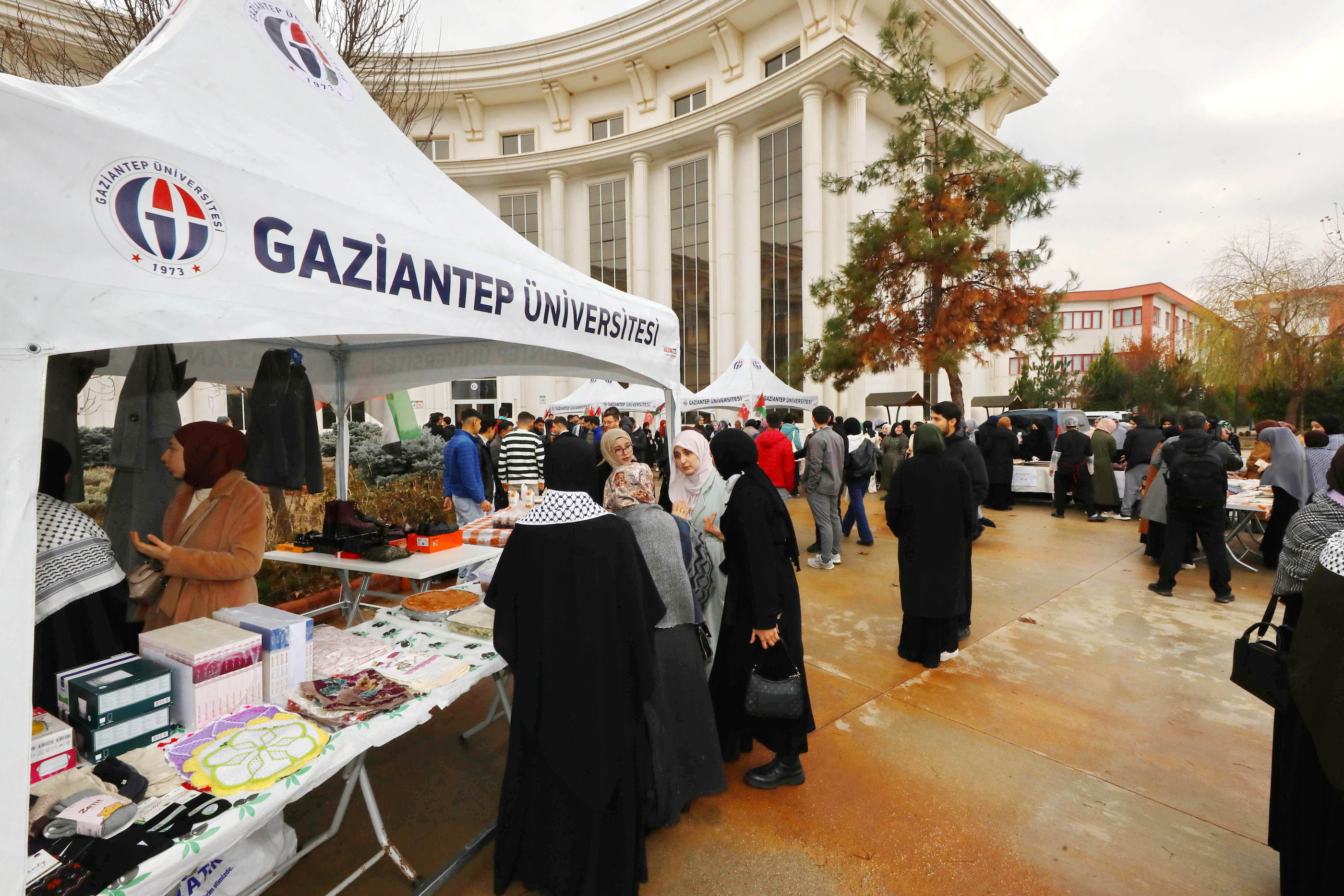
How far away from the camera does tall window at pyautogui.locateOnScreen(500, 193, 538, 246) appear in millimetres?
29000

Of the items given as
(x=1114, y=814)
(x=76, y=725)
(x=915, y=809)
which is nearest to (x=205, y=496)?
(x=76, y=725)

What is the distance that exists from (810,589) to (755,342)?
18089mm

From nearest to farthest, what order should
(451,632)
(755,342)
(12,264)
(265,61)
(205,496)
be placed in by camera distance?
(12,264) < (265,61) < (205,496) < (451,632) < (755,342)

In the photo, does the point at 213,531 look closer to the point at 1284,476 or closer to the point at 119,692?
the point at 119,692

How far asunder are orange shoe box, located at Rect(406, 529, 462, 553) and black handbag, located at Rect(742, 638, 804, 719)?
8.15ft

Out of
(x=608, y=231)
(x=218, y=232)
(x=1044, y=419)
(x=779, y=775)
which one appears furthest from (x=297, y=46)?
(x=608, y=231)

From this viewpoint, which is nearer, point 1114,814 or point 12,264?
point 12,264

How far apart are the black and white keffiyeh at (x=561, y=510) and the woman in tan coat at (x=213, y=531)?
1.32 m

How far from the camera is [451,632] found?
3.04m

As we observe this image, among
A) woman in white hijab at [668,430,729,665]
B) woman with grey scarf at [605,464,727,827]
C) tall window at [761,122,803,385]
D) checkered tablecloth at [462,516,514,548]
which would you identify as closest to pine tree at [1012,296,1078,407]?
tall window at [761,122,803,385]

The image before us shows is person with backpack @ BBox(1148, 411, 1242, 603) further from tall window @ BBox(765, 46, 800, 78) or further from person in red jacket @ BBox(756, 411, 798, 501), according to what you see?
tall window @ BBox(765, 46, 800, 78)

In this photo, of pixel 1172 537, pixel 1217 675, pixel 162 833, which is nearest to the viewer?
pixel 162 833

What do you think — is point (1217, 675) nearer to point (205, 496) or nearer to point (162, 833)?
point (162, 833)

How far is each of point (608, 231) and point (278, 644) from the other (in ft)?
90.6
